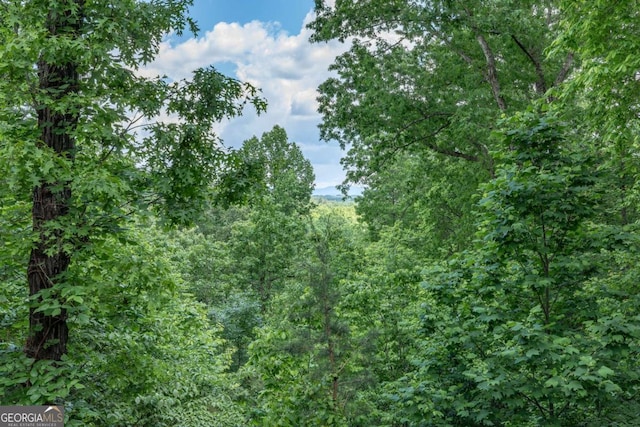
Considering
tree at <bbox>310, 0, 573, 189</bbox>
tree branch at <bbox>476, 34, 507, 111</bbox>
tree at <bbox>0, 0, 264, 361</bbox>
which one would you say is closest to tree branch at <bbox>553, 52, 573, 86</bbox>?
tree at <bbox>310, 0, 573, 189</bbox>

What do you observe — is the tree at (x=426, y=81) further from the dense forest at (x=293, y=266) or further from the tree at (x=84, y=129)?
the tree at (x=84, y=129)

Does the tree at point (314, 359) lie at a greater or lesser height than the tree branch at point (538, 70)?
lesser

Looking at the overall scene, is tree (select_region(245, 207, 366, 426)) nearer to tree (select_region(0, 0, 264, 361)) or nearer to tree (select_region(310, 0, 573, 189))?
tree (select_region(0, 0, 264, 361))

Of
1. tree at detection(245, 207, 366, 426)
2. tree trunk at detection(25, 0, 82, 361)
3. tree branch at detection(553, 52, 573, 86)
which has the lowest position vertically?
tree at detection(245, 207, 366, 426)

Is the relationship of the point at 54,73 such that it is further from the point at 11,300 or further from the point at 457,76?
the point at 457,76

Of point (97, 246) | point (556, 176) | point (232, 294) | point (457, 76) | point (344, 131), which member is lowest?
point (232, 294)

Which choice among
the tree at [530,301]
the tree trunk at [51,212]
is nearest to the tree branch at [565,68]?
the tree at [530,301]

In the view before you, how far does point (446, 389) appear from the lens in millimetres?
5539

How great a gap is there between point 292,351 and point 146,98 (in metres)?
3.75

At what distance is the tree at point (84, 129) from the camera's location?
433 cm

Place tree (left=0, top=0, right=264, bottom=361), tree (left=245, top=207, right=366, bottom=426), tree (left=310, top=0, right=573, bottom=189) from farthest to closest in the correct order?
tree (left=310, top=0, right=573, bottom=189), tree (left=245, top=207, right=366, bottom=426), tree (left=0, top=0, right=264, bottom=361)

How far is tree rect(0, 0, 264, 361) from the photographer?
14.2 ft

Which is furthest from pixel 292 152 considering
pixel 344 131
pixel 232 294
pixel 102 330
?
pixel 102 330

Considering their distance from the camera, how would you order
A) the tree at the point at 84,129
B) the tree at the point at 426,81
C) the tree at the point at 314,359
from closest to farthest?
the tree at the point at 84,129
the tree at the point at 314,359
the tree at the point at 426,81
